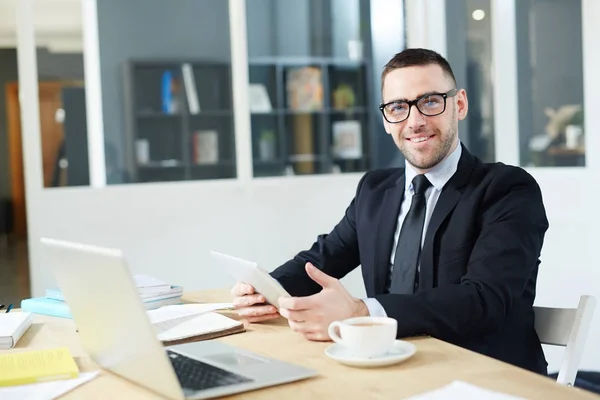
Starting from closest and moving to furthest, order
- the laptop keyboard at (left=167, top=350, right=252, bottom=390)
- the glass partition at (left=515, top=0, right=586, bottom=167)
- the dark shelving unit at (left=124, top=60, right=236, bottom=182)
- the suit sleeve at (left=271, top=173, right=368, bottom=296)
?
1. the laptop keyboard at (left=167, top=350, right=252, bottom=390)
2. the suit sleeve at (left=271, top=173, right=368, bottom=296)
3. the glass partition at (left=515, top=0, right=586, bottom=167)
4. the dark shelving unit at (left=124, top=60, right=236, bottom=182)

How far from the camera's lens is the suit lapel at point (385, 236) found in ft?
7.24

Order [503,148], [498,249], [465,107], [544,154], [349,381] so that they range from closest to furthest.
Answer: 1. [349,381]
2. [498,249]
3. [465,107]
4. [544,154]
5. [503,148]

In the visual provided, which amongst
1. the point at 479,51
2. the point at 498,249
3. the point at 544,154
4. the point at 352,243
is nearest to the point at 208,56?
the point at 479,51

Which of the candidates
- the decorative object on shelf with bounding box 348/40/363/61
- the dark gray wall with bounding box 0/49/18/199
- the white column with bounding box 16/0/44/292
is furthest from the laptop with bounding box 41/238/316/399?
the dark gray wall with bounding box 0/49/18/199

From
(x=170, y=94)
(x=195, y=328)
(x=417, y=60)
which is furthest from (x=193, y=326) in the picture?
(x=170, y=94)

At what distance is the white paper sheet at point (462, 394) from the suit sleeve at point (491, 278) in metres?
0.39

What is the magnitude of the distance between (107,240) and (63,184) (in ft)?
1.15

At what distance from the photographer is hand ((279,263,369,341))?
5.34ft

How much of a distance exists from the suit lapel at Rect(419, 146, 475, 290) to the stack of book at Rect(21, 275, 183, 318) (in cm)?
64

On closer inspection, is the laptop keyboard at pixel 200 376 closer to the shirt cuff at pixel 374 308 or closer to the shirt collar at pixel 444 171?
the shirt cuff at pixel 374 308

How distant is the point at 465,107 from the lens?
234 centimetres

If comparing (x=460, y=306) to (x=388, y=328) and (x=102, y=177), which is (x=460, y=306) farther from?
(x=102, y=177)

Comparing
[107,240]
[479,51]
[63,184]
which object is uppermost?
[479,51]

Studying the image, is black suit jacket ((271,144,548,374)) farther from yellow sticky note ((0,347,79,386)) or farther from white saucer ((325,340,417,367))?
yellow sticky note ((0,347,79,386))
